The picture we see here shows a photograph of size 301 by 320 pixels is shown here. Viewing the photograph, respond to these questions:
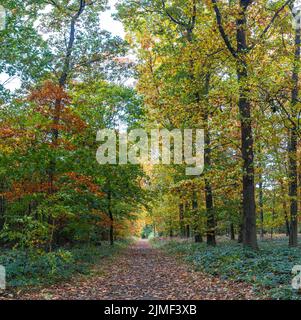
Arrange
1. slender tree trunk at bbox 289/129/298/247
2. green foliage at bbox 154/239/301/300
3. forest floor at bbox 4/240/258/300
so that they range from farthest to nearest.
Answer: slender tree trunk at bbox 289/129/298/247 < forest floor at bbox 4/240/258/300 < green foliage at bbox 154/239/301/300

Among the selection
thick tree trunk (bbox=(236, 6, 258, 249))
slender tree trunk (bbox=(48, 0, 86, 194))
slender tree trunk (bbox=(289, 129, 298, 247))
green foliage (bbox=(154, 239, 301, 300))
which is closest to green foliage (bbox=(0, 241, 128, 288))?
slender tree trunk (bbox=(48, 0, 86, 194))

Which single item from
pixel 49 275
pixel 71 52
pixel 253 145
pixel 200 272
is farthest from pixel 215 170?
pixel 71 52

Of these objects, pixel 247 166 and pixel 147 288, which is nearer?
pixel 147 288

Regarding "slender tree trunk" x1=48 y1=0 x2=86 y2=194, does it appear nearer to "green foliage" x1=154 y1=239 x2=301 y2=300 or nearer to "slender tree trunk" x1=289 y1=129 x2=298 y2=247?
"green foliage" x1=154 y1=239 x2=301 y2=300

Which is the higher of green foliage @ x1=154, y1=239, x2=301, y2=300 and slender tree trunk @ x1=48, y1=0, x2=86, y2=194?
slender tree trunk @ x1=48, y1=0, x2=86, y2=194

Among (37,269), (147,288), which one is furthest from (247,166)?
(37,269)

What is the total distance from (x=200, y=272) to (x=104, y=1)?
1373 cm

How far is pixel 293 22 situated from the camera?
1420 cm

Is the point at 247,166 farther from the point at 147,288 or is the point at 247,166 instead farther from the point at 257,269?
the point at 147,288

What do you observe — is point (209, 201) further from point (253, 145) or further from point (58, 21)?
point (58, 21)

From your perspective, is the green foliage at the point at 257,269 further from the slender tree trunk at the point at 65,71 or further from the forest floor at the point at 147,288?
the slender tree trunk at the point at 65,71

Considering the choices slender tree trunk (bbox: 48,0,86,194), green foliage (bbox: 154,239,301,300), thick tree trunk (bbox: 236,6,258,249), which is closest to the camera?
green foliage (bbox: 154,239,301,300)

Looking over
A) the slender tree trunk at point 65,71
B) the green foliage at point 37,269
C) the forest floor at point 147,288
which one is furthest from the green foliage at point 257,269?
the slender tree trunk at point 65,71

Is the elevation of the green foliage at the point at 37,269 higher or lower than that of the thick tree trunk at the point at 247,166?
lower
